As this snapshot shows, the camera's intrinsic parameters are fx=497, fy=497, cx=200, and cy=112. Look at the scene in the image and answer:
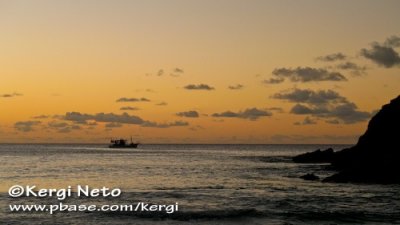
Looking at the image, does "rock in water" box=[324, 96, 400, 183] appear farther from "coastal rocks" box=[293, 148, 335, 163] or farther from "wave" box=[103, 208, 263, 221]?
"wave" box=[103, 208, 263, 221]

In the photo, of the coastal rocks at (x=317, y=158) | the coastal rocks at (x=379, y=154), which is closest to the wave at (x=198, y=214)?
the coastal rocks at (x=379, y=154)

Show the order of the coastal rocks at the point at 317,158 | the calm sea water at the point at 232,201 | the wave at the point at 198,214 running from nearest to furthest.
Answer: the calm sea water at the point at 232,201 → the wave at the point at 198,214 → the coastal rocks at the point at 317,158

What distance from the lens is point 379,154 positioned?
6962 cm

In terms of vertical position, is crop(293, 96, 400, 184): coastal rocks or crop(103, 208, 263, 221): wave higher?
crop(293, 96, 400, 184): coastal rocks

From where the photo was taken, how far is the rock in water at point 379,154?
5859 cm

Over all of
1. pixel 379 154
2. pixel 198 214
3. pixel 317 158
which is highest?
pixel 379 154

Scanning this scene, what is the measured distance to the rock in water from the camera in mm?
58594

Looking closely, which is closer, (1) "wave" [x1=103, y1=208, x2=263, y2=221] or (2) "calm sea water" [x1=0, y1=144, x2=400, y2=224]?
(2) "calm sea water" [x1=0, y1=144, x2=400, y2=224]

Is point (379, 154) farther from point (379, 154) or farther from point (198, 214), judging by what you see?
point (198, 214)

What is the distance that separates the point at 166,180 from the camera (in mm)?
65188

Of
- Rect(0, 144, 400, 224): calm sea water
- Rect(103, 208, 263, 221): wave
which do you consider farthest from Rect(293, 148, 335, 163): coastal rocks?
Rect(103, 208, 263, 221): wave

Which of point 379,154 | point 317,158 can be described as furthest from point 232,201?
point 317,158

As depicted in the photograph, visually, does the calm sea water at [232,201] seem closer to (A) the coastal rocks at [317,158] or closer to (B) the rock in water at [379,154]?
(B) the rock in water at [379,154]

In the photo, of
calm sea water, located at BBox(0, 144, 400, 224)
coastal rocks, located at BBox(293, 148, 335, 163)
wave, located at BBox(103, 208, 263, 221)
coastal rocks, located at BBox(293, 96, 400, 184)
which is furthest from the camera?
coastal rocks, located at BBox(293, 148, 335, 163)
